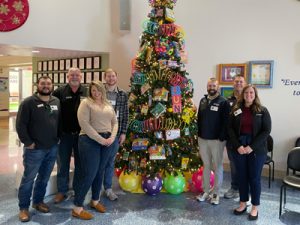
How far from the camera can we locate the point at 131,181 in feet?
13.0

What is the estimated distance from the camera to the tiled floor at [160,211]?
320 cm

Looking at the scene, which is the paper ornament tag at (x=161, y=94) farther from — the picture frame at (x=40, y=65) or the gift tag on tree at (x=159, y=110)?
the picture frame at (x=40, y=65)

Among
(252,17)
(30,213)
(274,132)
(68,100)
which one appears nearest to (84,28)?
(68,100)

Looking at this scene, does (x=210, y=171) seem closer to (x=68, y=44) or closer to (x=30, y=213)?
(x=30, y=213)

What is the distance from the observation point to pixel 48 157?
125 inches

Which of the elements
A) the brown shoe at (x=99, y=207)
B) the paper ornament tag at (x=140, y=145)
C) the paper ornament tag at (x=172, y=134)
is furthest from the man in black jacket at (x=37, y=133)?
the paper ornament tag at (x=172, y=134)

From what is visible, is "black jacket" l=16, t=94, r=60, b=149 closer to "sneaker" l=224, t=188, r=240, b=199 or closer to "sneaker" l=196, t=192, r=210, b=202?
"sneaker" l=196, t=192, r=210, b=202

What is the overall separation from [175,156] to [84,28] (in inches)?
110

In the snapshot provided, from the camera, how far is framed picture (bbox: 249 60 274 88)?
15.5 ft

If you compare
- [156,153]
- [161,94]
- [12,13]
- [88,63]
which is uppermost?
[12,13]

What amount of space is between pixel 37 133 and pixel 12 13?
2.45 metres

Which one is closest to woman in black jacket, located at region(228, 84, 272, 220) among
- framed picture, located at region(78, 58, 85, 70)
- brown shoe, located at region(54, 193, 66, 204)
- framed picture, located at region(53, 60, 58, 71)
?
brown shoe, located at region(54, 193, 66, 204)

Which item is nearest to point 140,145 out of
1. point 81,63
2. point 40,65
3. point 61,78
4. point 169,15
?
point 169,15

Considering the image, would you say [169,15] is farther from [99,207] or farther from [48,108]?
[99,207]
